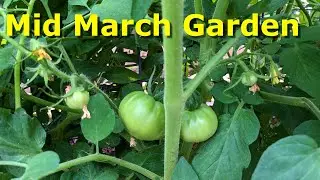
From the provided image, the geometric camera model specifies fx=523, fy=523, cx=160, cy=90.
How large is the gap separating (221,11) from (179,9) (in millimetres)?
238

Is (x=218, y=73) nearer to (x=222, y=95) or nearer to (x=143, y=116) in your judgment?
(x=222, y=95)

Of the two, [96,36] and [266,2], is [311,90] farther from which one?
[96,36]

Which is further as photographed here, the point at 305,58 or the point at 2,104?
the point at 2,104

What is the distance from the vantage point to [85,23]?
74 centimetres

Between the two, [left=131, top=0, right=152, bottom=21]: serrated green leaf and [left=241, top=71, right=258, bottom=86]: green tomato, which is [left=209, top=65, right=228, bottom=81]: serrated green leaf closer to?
[left=241, top=71, right=258, bottom=86]: green tomato

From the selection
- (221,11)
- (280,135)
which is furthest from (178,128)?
(280,135)

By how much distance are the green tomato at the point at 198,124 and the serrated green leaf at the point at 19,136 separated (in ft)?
0.59

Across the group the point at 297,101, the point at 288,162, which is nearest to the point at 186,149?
the point at 297,101

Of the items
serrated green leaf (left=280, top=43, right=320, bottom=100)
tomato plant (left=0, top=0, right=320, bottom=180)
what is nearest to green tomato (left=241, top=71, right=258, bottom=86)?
tomato plant (left=0, top=0, right=320, bottom=180)

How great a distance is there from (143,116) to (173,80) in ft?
0.32

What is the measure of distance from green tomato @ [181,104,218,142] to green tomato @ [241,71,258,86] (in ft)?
0.20

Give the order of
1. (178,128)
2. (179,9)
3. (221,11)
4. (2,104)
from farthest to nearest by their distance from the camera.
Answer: (2,104)
(221,11)
(178,128)
(179,9)

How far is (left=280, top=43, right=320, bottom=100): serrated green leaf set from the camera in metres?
0.69

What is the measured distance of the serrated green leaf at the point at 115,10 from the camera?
0.59 metres
